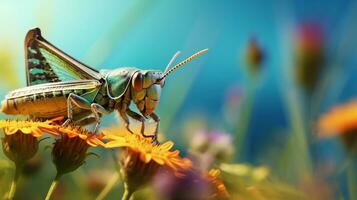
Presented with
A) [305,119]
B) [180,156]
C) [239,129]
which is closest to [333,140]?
[239,129]

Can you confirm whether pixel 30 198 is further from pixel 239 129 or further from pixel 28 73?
pixel 239 129

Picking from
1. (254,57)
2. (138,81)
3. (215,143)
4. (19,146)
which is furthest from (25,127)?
(254,57)

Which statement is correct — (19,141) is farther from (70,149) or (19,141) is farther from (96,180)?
(96,180)

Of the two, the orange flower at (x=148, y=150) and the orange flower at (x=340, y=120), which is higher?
the orange flower at (x=340, y=120)

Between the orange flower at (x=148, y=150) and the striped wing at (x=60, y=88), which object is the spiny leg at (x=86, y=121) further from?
the orange flower at (x=148, y=150)

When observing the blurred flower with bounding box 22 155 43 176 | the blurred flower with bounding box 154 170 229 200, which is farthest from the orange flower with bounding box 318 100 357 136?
the blurred flower with bounding box 154 170 229 200

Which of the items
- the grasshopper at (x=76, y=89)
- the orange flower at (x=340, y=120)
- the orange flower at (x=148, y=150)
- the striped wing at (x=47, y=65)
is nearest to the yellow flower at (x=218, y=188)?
the orange flower at (x=148, y=150)

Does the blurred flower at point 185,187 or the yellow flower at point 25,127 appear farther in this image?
the yellow flower at point 25,127

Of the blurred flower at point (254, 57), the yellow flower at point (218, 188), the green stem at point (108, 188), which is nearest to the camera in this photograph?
the yellow flower at point (218, 188)

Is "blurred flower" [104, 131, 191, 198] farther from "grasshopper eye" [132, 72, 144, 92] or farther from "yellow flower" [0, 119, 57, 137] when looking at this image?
"grasshopper eye" [132, 72, 144, 92]
